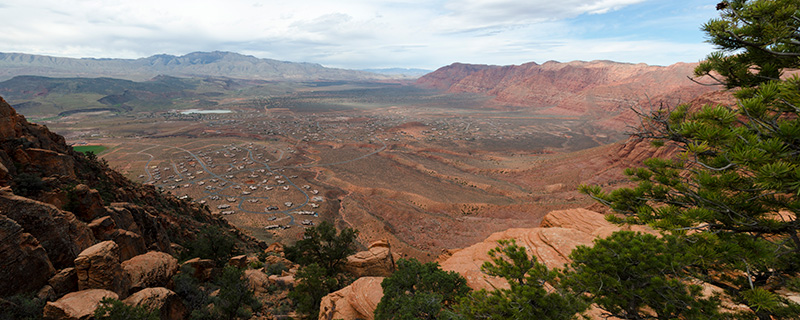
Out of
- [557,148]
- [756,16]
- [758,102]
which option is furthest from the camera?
[557,148]

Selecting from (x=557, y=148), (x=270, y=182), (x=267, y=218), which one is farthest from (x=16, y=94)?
(x=557, y=148)

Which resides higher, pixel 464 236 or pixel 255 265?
pixel 255 265

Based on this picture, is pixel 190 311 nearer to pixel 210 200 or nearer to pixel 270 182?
pixel 210 200

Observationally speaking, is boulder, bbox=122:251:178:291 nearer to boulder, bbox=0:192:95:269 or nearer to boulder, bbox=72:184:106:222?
boulder, bbox=0:192:95:269

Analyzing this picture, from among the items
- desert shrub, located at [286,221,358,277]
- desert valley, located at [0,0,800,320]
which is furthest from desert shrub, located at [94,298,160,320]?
desert shrub, located at [286,221,358,277]

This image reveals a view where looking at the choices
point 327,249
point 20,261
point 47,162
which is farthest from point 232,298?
point 47,162

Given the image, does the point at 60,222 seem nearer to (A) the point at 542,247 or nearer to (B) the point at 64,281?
(B) the point at 64,281
